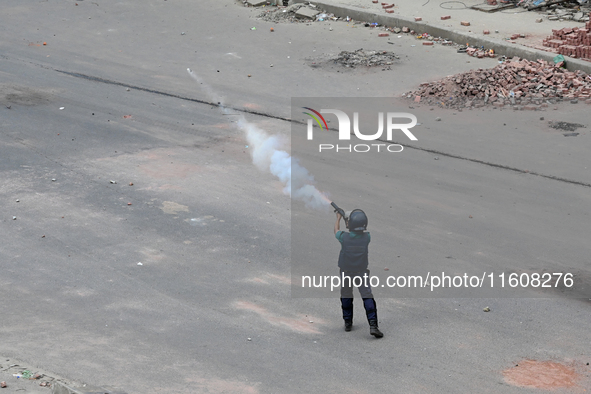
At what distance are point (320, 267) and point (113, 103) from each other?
29.0ft

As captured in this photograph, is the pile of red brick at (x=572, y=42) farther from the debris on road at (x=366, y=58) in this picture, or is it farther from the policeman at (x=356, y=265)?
the policeman at (x=356, y=265)

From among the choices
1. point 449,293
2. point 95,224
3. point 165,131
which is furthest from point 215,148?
point 449,293

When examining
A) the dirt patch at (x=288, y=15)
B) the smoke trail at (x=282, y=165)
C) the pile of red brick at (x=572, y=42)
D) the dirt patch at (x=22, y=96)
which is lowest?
the smoke trail at (x=282, y=165)

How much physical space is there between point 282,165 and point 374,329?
6.08 metres

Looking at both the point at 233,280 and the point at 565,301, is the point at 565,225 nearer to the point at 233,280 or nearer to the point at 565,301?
the point at 565,301

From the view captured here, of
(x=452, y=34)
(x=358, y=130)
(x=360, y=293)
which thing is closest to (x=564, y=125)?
(x=358, y=130)

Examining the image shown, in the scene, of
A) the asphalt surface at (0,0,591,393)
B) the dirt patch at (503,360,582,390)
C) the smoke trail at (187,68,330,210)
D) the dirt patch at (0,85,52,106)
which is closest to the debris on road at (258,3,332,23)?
the asphalt surface at (0,0,591,393)

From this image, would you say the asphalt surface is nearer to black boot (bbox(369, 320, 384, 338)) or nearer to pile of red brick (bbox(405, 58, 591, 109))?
black boot (bbox(369, 320, 384, 338))

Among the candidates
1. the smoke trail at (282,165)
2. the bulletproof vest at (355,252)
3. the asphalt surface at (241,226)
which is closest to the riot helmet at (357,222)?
the bulletproof vest at (355,252)

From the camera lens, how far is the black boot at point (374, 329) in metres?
8.95

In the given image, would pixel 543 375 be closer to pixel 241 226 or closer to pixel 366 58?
pixel 241 226

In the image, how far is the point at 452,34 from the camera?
21.6m

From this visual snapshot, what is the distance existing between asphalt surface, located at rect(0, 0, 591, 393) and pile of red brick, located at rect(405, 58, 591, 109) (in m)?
0.55

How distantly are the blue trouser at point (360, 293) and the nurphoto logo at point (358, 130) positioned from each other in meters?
6.25
